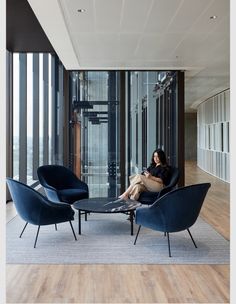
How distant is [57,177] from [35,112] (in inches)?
99.8

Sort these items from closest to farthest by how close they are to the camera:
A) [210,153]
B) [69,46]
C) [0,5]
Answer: [0,5] → [69,46] → [210,153]

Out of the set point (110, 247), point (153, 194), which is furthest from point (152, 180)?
point (110, 247)

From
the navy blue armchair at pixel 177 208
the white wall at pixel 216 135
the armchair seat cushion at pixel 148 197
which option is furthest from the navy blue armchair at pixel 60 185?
the white wall at pixel 216 135

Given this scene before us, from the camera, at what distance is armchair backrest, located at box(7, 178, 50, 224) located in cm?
411

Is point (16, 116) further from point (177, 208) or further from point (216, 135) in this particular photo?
point (216, 135)

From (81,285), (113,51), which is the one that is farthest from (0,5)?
(113,51)

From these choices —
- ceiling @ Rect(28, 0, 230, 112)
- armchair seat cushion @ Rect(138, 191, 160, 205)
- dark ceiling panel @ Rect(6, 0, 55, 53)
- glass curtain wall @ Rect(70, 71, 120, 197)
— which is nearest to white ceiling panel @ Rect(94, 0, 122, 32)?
ceiling @ Rect(28, 0, 230, 112)

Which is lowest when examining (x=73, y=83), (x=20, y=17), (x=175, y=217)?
(x=175, y=217)

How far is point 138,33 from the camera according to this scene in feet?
15.6

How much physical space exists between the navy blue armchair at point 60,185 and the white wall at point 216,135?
5722 millimetres

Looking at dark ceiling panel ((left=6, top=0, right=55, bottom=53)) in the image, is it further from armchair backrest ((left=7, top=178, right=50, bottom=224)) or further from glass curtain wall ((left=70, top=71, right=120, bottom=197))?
armchair backrest ((left=7, top=178, right=50, bottom=224))

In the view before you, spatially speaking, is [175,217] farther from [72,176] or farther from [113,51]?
[113,51]

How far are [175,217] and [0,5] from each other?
2.96m

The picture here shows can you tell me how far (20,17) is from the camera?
4.82m
